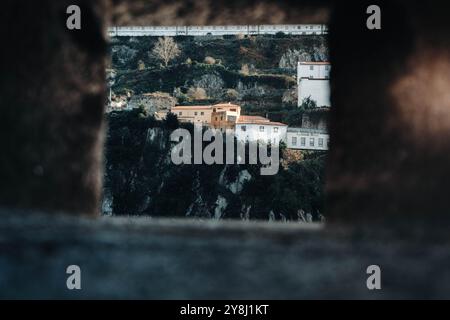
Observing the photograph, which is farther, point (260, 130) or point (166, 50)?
point (166, 50)

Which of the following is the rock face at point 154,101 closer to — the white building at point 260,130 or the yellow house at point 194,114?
the yellow house at point 194,114

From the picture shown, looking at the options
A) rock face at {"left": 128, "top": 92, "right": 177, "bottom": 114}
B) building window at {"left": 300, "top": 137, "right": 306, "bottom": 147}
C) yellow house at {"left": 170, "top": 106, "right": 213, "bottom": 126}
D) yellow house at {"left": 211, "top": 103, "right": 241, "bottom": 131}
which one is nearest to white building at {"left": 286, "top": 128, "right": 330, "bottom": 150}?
building window at {"left": 300, "top": 137, "right": 306, "bottom": 147}

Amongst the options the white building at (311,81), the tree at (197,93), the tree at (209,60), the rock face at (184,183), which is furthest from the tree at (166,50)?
the rock face at (184,183)

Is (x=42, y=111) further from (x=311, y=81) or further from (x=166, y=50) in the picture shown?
(x=166, y=50)

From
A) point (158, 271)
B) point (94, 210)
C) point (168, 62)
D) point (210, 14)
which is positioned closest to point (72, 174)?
point (94, 210)

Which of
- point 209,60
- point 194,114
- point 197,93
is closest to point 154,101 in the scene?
point 197,93
